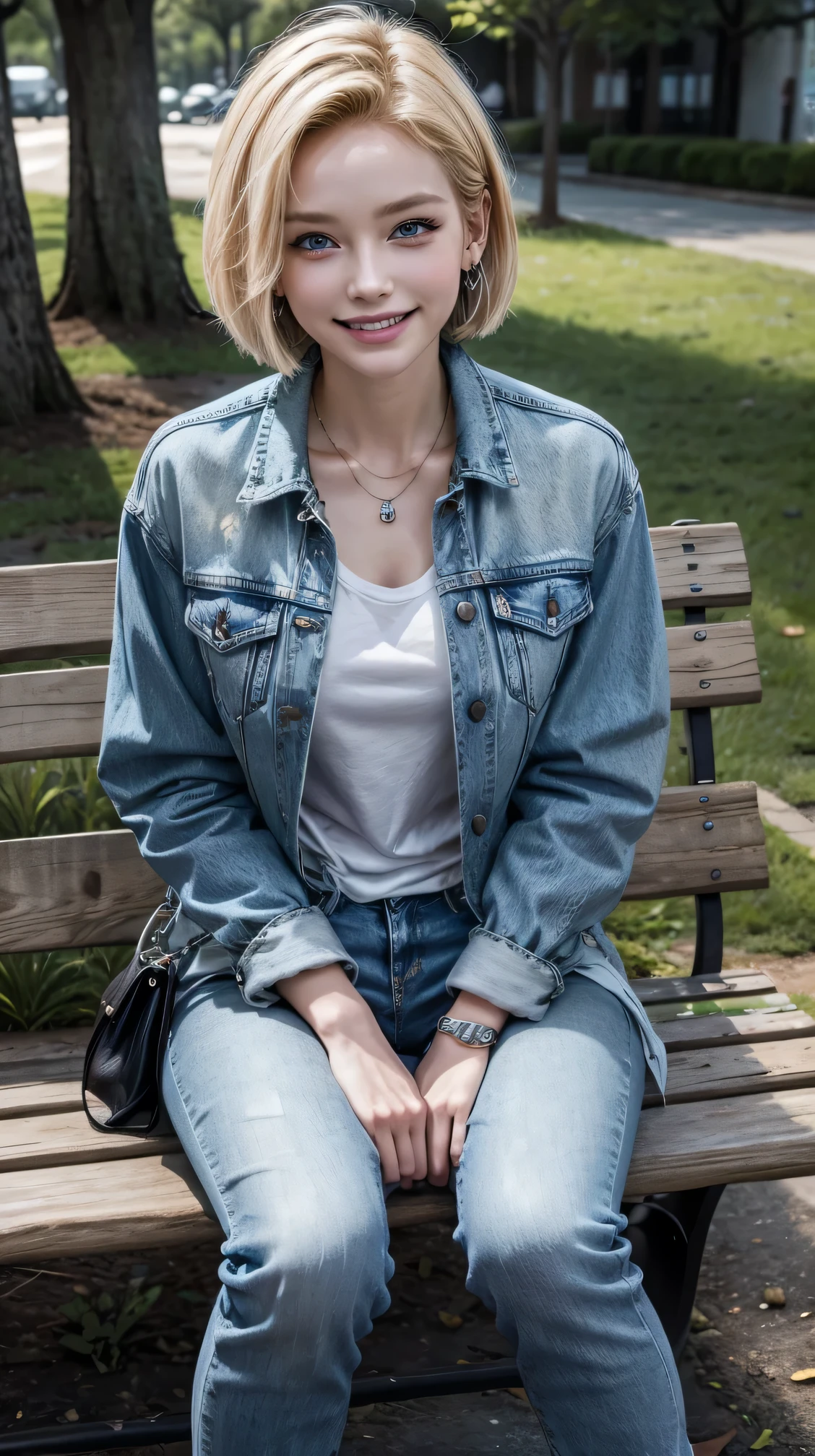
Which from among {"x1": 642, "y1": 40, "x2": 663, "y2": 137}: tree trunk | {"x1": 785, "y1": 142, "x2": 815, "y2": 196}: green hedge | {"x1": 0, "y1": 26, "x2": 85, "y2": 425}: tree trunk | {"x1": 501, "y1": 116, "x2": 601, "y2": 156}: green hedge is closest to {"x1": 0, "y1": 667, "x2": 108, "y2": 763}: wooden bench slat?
{"x1": 0, "y1": 26, "x2": 85, "y2": 425}: tree trunk

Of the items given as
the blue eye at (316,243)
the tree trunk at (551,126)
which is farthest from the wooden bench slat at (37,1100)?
the tree trunk at (551,126)

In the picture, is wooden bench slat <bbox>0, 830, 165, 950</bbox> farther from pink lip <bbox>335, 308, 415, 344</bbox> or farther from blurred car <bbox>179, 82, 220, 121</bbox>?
blurred car <bbox>179, 82, 220, 121</bbox>

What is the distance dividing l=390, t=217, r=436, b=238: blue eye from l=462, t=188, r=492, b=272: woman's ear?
0.38ft

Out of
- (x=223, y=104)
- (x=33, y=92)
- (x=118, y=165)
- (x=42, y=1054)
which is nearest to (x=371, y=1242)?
(x=42, y=1054)

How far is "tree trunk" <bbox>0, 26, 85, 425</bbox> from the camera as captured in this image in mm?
7215

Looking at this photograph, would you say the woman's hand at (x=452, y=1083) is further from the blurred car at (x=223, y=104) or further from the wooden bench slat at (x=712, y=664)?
the blurred car at (x=223, y=104)

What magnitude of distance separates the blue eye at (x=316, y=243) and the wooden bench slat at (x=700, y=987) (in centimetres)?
134

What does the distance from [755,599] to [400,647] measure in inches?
148

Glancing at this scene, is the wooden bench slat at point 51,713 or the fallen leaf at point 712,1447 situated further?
the wooden bench slat at point 51,713

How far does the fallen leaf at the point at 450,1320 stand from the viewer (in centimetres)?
279

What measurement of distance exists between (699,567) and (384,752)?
0.95 metres

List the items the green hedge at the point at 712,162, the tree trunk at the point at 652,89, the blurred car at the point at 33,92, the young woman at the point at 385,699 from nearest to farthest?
the young woman at the point at 385,699 → the green hedge at the point at 712,162 → the tree trunk at the point at 652,89 → the blurred car at the point at 33,92

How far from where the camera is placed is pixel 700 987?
275 cm

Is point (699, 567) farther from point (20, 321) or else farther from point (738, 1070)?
point (20, 321)
